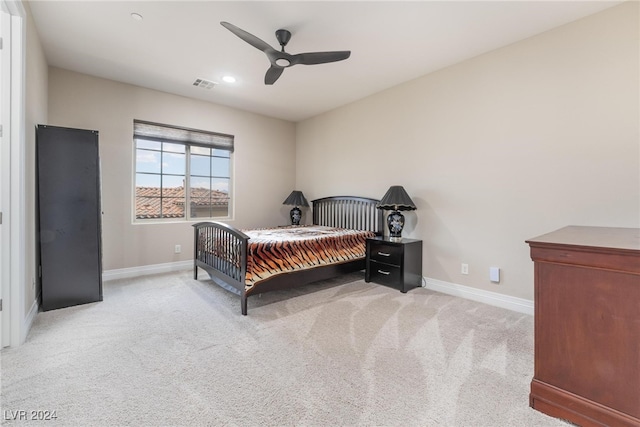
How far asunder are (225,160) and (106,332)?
10.5ft

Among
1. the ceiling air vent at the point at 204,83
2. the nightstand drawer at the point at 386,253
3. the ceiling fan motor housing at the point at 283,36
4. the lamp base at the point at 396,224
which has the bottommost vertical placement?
the nightstand drawer at the point at 386,253

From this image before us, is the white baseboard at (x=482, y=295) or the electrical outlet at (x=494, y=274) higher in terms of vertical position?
the electrical outlet at (x=494, y=274)

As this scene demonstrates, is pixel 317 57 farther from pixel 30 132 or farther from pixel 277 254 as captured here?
pixel 30 132

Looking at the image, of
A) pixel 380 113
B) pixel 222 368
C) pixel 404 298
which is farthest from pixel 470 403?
pixel 380 113

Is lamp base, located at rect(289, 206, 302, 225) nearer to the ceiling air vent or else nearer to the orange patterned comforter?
the orange patterned comforter

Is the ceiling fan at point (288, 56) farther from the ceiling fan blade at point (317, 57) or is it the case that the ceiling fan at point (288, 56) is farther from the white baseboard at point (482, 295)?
the white baseboard at point (482, 295)

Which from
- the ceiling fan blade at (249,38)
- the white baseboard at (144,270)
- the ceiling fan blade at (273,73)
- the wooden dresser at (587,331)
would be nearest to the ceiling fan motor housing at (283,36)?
the ceiling fan blade at (273,73)

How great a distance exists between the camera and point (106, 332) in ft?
7.85

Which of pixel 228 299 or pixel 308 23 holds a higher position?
pixel 308 23

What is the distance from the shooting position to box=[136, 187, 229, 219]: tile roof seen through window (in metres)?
4.23

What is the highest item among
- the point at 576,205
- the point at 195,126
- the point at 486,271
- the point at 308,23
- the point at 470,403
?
the point at 308,23

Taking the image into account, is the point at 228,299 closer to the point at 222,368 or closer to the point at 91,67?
the point at 222,368

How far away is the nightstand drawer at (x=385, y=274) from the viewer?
354 centimetres

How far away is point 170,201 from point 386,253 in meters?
3.34
